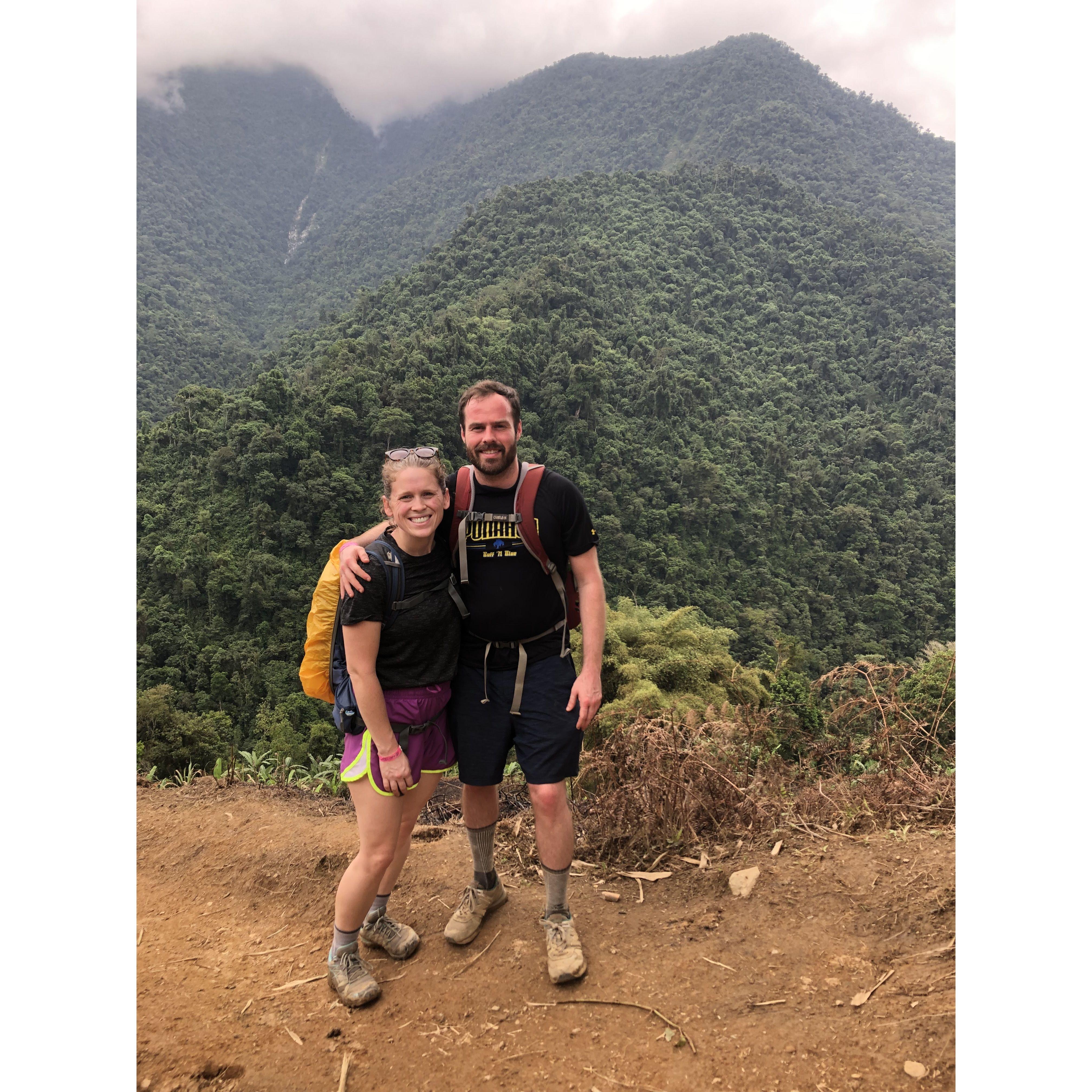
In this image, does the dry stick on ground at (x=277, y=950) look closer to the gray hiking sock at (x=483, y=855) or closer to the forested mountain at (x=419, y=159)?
the gray hiking sock at (x=483, y=855)

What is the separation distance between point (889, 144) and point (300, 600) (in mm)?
107292

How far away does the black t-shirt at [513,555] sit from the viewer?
2221 millimetres

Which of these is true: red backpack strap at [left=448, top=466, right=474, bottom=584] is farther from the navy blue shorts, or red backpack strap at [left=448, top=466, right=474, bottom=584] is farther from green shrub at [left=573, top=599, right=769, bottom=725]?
green shrub at [left=573, top=599, right=769, bottom=725]

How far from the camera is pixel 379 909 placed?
2.50 meters

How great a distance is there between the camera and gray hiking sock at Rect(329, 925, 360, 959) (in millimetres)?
2270

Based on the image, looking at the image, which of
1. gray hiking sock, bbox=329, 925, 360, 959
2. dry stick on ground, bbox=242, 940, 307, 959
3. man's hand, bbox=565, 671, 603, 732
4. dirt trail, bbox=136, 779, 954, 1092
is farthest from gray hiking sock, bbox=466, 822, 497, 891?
dry stick on ground, bbox=242, 940, 307, 959

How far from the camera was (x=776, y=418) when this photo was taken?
4744 cm

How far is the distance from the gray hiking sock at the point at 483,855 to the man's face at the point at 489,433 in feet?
4.24

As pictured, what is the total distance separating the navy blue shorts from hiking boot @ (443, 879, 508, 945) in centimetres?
52

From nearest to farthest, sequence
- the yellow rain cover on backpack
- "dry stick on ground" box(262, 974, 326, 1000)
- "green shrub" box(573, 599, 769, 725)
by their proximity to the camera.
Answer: the yellow rain cover on backpack, "dry stick on ground" box(262, 974, 326, 1000), "green shrub" box(573, 599, 769, 725)

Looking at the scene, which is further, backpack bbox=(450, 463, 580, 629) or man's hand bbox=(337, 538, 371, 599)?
backpack bbox=(450, 463, 580, 629)

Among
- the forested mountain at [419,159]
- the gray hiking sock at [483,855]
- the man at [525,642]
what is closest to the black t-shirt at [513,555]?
the man at [525,642]

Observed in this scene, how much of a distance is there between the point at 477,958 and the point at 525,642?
111 centimetres
